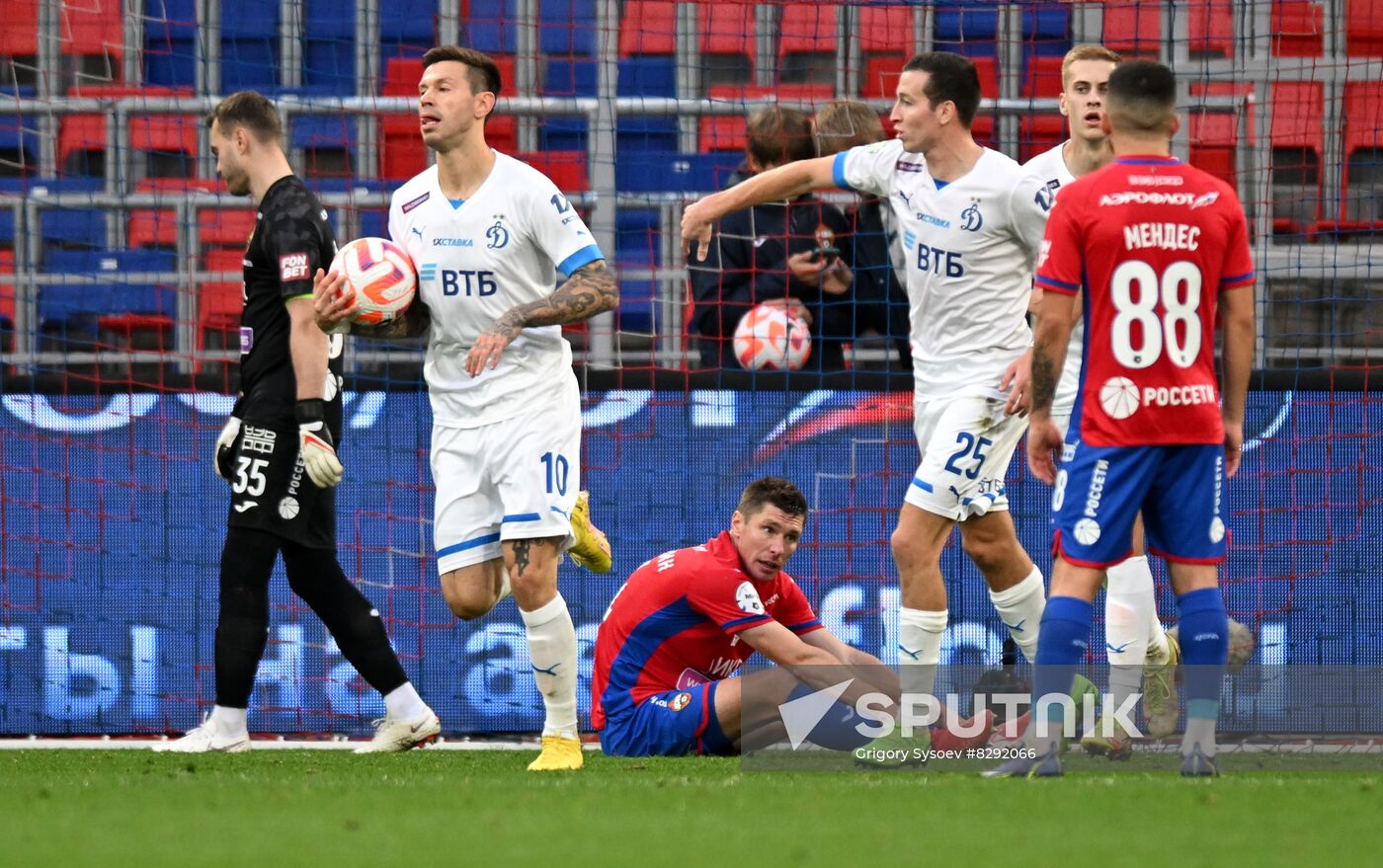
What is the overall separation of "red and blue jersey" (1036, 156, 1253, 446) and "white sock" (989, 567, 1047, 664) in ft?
6.22

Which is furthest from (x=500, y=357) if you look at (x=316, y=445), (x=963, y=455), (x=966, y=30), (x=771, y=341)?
(x=966, y=30)

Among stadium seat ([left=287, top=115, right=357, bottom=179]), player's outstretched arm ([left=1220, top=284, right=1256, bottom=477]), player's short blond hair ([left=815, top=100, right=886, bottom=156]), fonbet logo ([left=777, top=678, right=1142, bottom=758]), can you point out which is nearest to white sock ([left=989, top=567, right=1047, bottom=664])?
fonbet logo ([left=777, top=678, right=1142, bottom=758])

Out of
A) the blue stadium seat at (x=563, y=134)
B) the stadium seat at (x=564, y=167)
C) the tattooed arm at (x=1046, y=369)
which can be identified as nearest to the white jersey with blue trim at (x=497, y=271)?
the tattooed arm at (x=1046, y=369)

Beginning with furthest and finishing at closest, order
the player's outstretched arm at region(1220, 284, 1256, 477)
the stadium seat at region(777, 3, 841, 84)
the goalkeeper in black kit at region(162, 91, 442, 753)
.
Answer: the stadium seat at region(777, 3, 841, 84), the goalkeeper in black kit at region(162, 91, 442, 753), the player's outstretched arm at region(1220, 284, 1256, 477)

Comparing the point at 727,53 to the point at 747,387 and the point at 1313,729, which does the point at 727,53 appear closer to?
the point at 747,387

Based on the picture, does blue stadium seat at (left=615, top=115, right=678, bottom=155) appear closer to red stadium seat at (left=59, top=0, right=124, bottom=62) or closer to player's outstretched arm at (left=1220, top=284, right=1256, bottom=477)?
red stadium seat at (left=59, top=0, right=124, bottom=62)

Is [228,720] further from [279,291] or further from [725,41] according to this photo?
[725,41]

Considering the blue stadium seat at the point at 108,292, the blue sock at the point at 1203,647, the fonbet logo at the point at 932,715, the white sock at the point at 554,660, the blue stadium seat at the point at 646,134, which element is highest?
the blue stadium seat at the point at 646,134

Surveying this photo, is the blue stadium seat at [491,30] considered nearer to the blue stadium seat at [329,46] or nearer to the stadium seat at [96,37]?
the blue stadium seat at [329,46]

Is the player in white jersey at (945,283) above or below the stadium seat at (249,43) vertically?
below

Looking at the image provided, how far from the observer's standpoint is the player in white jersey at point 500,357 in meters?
6.39

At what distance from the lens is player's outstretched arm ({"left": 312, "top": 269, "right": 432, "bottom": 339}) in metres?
6.34

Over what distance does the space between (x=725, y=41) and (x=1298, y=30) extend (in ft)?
9.96

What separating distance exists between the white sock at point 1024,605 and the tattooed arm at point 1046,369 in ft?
5.42
